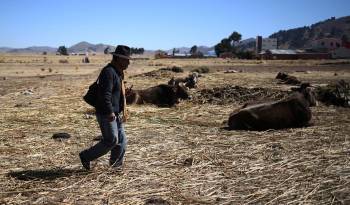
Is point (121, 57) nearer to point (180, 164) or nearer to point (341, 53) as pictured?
point (180, 164)

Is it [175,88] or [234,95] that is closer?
[175,88]

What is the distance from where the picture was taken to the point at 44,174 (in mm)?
7777

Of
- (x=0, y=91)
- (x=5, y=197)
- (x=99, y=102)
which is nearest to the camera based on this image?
(x=5, y=197)

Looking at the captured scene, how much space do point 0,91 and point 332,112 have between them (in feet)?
47.7

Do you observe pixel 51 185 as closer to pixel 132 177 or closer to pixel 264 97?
pixel 132 177

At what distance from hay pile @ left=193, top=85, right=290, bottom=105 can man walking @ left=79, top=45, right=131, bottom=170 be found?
8640 millimetres

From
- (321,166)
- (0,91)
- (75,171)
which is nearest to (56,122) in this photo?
(75,171)

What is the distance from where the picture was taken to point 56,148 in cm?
966

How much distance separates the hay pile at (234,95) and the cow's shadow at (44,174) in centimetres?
894

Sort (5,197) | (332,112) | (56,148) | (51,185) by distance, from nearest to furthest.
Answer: (5,197) < (51,185) < (56,148) < (332,112)

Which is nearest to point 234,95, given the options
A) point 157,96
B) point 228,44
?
point 157,96

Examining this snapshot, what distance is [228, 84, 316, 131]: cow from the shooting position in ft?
37.1

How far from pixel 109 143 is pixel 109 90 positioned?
2.63 feet

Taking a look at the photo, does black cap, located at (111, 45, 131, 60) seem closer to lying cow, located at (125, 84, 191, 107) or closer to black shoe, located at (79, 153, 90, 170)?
black shoe, located at (79, 153, 90, 170)
